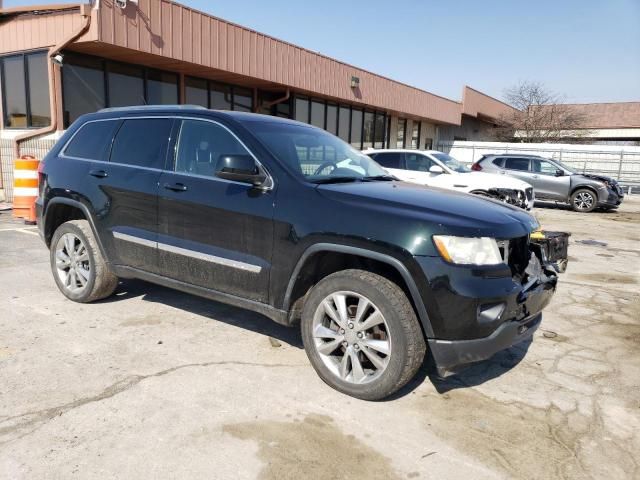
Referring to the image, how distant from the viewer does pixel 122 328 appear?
13.9 feet

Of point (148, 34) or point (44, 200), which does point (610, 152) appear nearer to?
point (148, 34)

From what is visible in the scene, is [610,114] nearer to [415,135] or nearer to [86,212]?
[415,135]

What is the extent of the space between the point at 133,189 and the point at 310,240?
1812mm

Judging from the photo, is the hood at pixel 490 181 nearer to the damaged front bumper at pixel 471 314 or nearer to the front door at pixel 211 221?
the front door at pixel 211 221

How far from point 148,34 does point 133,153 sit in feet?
24.7

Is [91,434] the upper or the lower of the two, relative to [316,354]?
lower

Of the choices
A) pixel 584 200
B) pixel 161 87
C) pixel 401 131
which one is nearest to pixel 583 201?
pixel 584 200

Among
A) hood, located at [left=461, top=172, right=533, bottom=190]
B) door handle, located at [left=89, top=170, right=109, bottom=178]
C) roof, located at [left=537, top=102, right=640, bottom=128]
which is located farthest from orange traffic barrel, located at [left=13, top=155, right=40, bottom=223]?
roof, located at [left=537, top=102, right=640, bottom=128]

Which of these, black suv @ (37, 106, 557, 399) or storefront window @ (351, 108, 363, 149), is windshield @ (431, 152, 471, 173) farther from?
storefront window @ (351, 108, 363, 149)

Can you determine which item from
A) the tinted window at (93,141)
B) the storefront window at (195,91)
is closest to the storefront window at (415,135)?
the storefront window at (195,91)

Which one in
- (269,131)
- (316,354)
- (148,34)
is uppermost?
(148,34)

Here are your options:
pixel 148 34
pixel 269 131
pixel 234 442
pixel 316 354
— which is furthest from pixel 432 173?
pixel 234 442

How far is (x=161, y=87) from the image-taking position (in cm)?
1305

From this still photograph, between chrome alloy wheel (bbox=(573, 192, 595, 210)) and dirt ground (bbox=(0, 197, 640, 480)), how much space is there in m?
11.8
